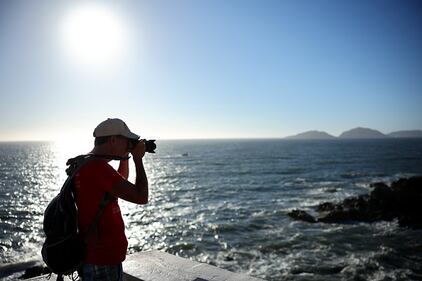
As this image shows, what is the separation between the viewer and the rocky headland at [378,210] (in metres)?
19.8

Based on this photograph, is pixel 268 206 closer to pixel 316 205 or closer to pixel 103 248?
pixel 316 205

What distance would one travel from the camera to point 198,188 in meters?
36.0

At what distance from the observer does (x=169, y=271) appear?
4551 millimetres

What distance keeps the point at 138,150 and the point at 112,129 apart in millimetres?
282

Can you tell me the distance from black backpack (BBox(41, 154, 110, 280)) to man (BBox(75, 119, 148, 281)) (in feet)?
0.16

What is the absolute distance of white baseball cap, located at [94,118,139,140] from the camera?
112 inches

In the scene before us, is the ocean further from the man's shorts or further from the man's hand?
the man's hand

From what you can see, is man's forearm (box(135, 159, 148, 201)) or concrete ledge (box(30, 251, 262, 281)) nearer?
man's forearm (box(135, 159, 148, 201))

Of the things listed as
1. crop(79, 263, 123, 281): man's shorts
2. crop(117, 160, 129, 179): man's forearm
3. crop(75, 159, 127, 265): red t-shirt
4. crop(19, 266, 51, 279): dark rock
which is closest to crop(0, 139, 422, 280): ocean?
crop(19, 266, 51, 279): dark rock

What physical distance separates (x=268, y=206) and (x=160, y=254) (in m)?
20.1

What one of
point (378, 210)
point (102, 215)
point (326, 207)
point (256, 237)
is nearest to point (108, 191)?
point (102, 215)

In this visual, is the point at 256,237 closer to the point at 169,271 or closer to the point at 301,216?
the point at 301,216

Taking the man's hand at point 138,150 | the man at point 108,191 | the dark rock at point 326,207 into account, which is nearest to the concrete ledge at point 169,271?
the man at point 108,191

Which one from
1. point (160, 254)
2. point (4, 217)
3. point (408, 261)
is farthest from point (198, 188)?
point (160, 254)
